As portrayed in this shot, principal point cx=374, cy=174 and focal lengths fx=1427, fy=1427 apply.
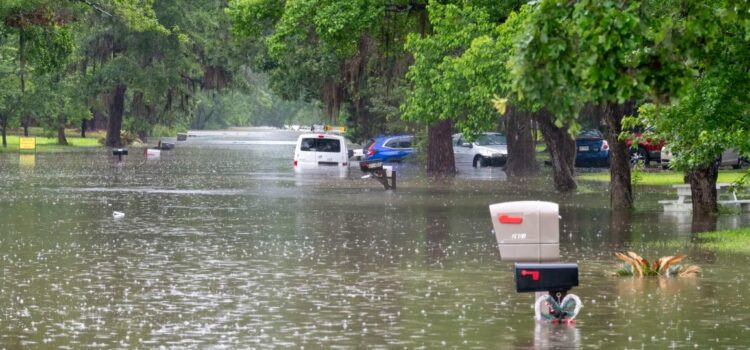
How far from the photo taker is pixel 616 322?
45.1 feet

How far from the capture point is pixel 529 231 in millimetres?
14164

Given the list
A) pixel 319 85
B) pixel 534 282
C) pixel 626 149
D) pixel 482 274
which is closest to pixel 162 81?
pixel 319 85

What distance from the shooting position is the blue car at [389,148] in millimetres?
66312

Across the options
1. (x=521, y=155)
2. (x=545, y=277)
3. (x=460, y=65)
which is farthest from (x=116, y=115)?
(x=545, y=277)

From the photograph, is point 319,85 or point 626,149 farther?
point 319,85

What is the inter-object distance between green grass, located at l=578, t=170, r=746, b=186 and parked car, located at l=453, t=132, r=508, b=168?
904 centimetres

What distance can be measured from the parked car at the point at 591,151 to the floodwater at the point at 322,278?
26.5 meters

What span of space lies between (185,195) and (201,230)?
38.4 ft

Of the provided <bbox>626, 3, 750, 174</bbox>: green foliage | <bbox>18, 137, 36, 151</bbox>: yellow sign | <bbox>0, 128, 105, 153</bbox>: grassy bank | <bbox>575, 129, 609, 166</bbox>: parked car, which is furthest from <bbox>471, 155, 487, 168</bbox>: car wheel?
<bbox>626, 3, 750, 174</bbox>: green foliage

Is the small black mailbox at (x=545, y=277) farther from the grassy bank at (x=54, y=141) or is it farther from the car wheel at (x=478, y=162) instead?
the grassy bank at (x=54, y=141)

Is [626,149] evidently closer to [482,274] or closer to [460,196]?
[460,196]

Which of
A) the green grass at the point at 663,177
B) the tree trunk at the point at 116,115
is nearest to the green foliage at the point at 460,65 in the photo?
the green grass at the point at 663,177

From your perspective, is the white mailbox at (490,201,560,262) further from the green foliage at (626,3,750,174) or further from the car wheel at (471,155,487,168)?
the car wheel at (471,155,487,168)

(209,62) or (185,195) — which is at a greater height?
(209,62)
